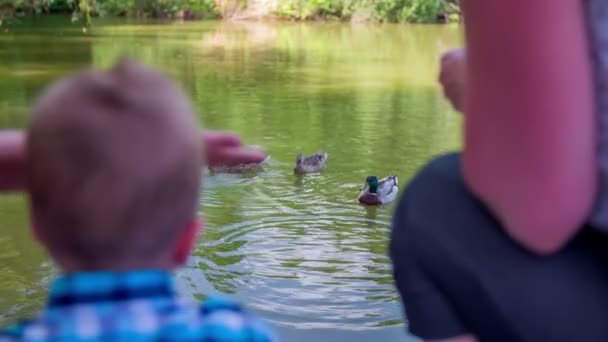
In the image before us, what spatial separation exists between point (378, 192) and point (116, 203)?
440 centimetres

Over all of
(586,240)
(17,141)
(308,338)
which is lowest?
(308,338)

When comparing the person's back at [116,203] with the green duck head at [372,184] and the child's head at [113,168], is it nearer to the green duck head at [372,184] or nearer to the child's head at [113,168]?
the child's head at [113,168]

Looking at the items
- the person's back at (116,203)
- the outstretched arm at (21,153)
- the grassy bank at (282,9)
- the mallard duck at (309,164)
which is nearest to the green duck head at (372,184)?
the mallard duck at (309,164)

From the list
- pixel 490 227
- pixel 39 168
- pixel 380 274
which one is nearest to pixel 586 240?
pixel 490 227

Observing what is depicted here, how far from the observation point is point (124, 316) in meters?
0.85

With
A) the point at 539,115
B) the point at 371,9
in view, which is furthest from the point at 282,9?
the point at 539,115

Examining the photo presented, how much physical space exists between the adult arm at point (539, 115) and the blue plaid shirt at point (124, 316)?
1.02 ft

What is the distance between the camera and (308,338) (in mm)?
3328

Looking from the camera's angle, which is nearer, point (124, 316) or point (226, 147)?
point (124, 316)

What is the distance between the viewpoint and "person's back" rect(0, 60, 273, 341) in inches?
32.8

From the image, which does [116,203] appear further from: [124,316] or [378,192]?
[378,192]

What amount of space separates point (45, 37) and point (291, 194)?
38.5ft

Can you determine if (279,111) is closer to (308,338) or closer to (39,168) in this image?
(308,338)

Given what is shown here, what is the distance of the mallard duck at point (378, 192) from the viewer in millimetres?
5113
